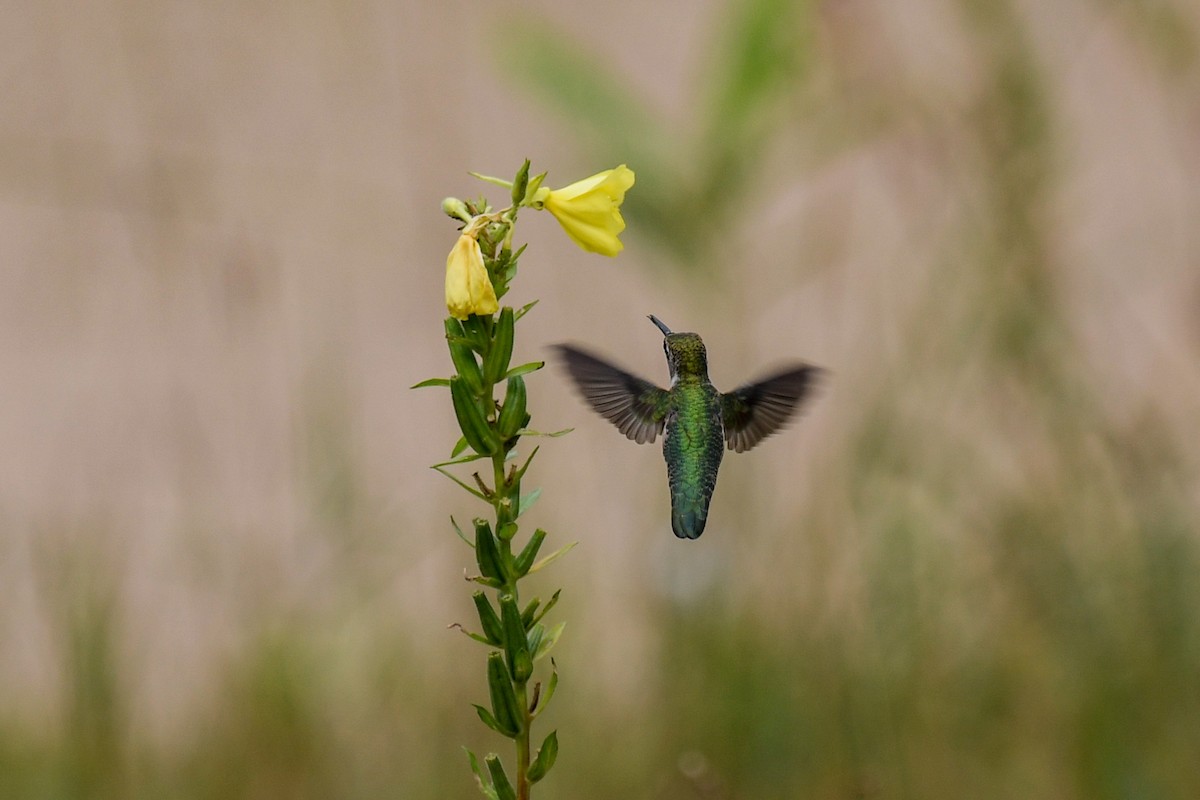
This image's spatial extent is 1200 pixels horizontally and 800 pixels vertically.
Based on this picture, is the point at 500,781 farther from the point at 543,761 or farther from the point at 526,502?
the point at 526,502

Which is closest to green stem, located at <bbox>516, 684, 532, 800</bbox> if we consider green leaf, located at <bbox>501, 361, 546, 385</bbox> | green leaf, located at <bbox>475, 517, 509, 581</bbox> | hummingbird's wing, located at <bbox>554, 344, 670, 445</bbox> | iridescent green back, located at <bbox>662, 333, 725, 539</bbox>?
green leaf, located at <bbox>475, 517, 509, 581</bbox>

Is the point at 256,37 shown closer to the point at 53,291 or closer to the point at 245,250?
the point at 53,291

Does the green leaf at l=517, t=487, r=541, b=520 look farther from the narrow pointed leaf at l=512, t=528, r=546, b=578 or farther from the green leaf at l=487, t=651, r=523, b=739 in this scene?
the green leaf at l=487, t=651, r=523, b=739

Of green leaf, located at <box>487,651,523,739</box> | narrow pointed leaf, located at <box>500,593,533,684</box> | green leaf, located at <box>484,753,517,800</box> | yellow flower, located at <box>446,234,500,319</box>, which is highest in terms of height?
yellow flower, located at <box>446,234,500,319</box>

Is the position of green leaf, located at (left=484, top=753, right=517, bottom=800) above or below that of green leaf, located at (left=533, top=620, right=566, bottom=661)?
below

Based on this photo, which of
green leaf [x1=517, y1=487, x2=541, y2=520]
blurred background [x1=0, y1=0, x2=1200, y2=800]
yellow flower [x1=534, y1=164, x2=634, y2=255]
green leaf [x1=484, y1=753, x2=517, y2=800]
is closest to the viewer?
green leaf [x1=484, y1=753, x2=517, y2=800]

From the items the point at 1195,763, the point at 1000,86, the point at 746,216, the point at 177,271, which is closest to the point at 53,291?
the point at 177,271
